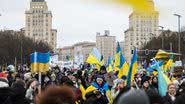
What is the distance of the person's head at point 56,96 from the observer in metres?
3.32

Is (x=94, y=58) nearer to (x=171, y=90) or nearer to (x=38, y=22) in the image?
(x=171, y=90)

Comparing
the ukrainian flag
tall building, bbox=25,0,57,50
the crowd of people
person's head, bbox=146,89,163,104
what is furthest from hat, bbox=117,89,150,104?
tall building, bbox=25,0,57,50

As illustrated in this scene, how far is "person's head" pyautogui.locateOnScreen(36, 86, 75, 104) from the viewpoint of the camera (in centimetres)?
332

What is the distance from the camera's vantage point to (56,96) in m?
3.35

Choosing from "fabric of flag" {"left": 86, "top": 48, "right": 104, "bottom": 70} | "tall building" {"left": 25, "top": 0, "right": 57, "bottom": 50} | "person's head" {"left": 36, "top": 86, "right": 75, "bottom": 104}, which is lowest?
"fabric of flag" {"left": 86, "top": 48, "right": 104, "bottom": 70}

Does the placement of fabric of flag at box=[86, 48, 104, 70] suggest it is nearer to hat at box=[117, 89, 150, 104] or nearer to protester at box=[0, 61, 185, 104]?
protester at box=[0, 61, 185, 104]

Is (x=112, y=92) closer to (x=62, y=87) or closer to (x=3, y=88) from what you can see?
(x=3, y=88)

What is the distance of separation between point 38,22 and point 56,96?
638 feet

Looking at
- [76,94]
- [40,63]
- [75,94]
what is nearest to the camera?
[75,94]

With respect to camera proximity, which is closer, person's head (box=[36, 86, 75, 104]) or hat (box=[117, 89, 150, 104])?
hat (box=[117, 89, 150, 104])

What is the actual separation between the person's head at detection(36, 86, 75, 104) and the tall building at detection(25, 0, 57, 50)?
186 meters

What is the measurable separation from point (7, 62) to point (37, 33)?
389 feet

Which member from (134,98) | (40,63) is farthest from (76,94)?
(40,63)

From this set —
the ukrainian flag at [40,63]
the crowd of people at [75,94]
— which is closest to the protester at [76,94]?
the crowd of people at [75,94]
